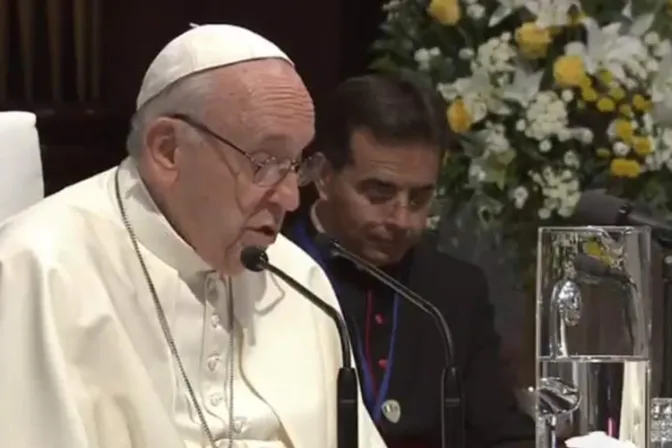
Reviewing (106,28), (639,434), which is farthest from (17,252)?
(106,28)

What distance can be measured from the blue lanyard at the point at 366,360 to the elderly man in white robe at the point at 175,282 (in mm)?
471

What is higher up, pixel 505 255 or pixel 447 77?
pixel 447 77

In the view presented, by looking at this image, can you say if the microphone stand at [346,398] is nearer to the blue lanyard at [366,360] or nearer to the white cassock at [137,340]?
the white cassock at [137,340]

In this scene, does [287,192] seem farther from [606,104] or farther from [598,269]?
[606,104]

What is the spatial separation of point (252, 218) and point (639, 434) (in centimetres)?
62

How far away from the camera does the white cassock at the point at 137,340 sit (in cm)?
173

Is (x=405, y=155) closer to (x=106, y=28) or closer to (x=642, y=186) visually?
(x=642, y=186)

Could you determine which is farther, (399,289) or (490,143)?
(490,143)

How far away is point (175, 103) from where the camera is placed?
1913 millimetres

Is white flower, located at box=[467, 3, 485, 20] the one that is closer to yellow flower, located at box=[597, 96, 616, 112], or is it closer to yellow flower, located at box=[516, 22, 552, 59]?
Answer: yellow flower, located at box=[516, 22, 552, 59]

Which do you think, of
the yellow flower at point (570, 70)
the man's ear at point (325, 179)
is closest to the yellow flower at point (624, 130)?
the yellow flower at point (570, 70)

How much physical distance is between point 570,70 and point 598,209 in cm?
29

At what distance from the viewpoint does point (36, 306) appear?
1760 mm

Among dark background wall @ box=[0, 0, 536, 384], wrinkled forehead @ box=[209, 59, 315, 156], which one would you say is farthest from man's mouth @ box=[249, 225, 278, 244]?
dark background wall @ box=[0, 0, 536, 384]
